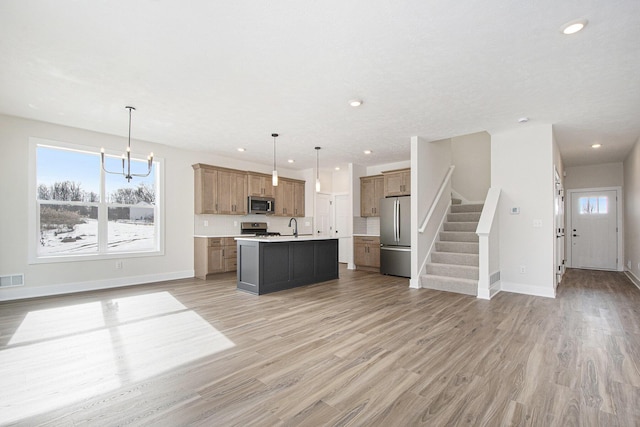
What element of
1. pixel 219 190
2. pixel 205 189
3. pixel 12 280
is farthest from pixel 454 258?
pixel 12 280

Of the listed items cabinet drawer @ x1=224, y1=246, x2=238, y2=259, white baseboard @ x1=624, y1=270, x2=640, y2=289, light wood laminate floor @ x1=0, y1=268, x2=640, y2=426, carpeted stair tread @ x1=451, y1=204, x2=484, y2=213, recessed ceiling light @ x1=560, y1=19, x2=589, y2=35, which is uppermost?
recessed ceiling light @ x1=560, y1=19, x2=589, y2=35

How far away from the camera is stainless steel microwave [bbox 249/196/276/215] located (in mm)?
7516

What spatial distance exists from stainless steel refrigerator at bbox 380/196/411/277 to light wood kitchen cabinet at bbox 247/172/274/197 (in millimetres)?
2935

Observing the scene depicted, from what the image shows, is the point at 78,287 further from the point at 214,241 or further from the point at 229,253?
the point at 229,253

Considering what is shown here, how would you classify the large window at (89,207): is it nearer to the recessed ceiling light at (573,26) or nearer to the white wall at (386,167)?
the white wall at (386,167)

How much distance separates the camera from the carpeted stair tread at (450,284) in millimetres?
4910

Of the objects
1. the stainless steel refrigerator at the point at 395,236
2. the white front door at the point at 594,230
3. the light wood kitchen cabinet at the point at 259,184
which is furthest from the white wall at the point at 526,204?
the light wood kitchen cabinet at the point at 259,184

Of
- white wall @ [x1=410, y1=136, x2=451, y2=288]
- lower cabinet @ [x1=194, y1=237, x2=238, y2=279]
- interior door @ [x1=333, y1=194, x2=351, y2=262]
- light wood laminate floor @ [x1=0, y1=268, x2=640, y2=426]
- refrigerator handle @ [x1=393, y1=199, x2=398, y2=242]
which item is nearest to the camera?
light wood laminate floor @ [x1=0, y1=268, x2=640, y2=426]

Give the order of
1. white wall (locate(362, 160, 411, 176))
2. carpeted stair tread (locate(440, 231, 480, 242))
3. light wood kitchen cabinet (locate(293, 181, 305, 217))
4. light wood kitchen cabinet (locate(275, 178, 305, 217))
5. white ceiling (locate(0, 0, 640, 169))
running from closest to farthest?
white ceiling (locate(0, 0, 640, 169)) → carpeted stair tread (locate(440, 231, 480, 242)) → white wall (locate(362, 160, 411, 176)) → light wood kitchen cabinet (locate(275, 178, 305, 217)) → light wood kitchen cabinet (locate(293, 181, 305, 217))

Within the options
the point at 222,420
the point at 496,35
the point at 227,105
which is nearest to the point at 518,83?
the point at 496,35

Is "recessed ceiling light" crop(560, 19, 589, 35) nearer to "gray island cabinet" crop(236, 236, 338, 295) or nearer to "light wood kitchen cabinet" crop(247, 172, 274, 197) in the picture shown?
"gray island cabinet" crop(236, 236, 338, 295)

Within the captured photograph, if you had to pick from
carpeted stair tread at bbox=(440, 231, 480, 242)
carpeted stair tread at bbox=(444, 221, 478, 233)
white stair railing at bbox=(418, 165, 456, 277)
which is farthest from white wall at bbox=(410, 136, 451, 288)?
carpeted stair tread at bbox=(444, 221, 478, 233)

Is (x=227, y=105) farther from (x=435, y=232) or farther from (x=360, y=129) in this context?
(x=435, y=232)

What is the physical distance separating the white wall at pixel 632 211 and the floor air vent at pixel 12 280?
10.3 m
